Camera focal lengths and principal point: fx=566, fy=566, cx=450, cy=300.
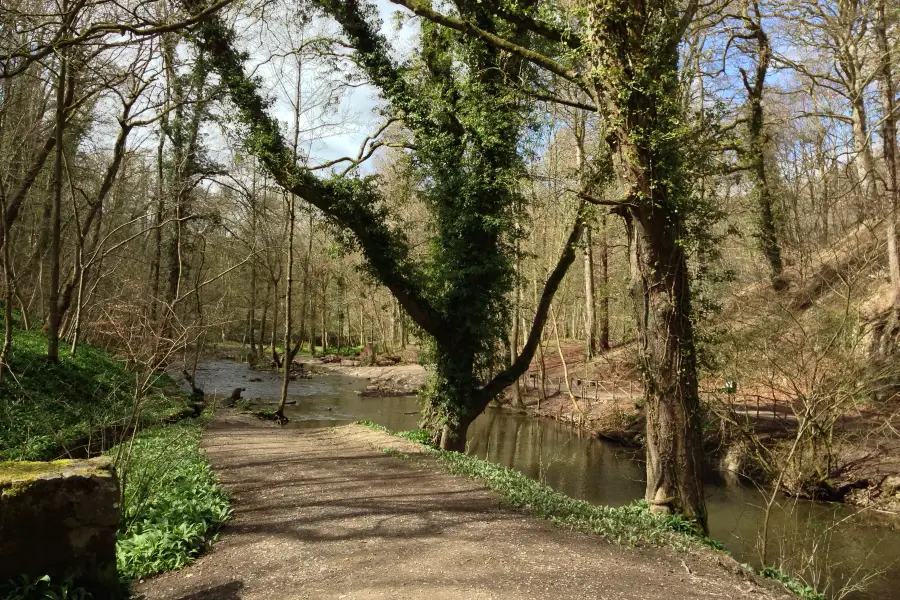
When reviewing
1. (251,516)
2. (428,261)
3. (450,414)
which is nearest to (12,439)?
(251,516)

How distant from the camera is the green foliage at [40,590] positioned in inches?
131

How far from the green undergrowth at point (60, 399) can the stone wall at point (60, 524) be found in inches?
122

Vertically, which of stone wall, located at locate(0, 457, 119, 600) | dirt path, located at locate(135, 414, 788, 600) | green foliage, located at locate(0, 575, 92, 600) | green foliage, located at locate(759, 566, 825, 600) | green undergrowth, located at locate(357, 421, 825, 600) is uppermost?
stone wall, located at locate(0, 457, 119, 600)

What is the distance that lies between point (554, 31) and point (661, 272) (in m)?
3.71

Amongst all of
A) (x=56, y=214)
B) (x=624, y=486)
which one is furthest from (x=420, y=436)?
(x=56, y=214)

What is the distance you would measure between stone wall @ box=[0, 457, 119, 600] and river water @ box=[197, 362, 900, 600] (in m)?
6.49

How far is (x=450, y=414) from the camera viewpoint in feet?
40.1

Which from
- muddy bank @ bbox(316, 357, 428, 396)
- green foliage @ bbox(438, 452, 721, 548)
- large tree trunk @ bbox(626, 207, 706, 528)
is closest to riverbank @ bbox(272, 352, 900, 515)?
muddy bank @ bbox(316, 357, 428, 396)

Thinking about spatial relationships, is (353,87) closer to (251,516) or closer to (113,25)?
(113,25)

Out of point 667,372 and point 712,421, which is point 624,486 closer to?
point 712,421

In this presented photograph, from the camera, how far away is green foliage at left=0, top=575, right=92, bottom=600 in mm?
3316

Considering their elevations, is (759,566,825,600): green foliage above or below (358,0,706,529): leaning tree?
below

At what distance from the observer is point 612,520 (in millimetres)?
5992

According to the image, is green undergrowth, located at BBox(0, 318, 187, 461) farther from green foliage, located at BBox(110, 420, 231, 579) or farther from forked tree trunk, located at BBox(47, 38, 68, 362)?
green foliage, located at BBox(110, 420, 231, 579)
